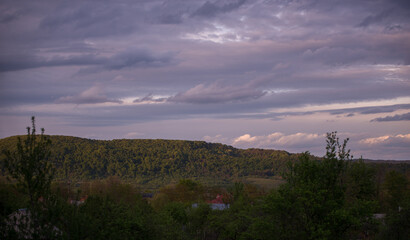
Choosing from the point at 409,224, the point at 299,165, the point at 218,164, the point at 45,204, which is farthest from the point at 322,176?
the point at 218,164

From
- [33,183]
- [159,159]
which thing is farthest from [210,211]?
[159,159]

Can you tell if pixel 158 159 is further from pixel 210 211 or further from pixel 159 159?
pixel 210 211

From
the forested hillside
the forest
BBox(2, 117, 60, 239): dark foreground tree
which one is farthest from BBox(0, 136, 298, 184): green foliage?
BBox(2, 117, 60, 239): dark foreground tree

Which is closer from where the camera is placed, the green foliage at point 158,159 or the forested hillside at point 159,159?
the green foliage at point 158,159

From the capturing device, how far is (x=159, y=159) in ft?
560

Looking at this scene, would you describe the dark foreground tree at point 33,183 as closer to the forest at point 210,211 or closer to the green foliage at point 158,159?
the forest at point 210,211

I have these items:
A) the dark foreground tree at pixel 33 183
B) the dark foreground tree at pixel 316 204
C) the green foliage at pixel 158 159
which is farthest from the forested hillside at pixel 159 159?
the dark foreground tree at pixel 33 183

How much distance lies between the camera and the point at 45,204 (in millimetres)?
12805

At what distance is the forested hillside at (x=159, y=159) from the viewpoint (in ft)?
492

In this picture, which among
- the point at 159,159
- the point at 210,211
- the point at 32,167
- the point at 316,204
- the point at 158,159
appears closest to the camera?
the point at 32,167

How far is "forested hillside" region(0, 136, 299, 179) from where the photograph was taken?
150000mm

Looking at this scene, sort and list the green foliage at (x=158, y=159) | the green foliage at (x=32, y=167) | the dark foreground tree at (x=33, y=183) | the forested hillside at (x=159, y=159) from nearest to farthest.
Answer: the dark foreground tree at (x=33, y=183)
the green foliage at (x=32, y=167)
the green foliage at (x=158, y=159)
the forested hillside at (x=159, y=159)

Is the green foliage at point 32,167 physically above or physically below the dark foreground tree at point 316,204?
above

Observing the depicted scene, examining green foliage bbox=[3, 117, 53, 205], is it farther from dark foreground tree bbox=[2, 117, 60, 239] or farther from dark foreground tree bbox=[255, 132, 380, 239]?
dark foreground tree bbox=[255, 132, 380, 239]
